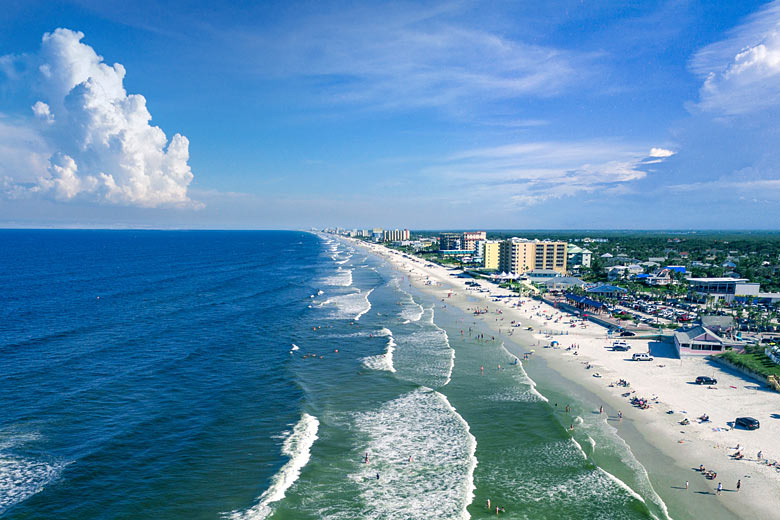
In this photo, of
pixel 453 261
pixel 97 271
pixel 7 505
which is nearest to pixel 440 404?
pixel 7 505

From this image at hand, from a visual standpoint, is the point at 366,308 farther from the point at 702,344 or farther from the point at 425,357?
the point at 702,344

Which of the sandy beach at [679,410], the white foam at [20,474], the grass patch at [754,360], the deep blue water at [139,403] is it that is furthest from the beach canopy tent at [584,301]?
the white foam at [20,474]

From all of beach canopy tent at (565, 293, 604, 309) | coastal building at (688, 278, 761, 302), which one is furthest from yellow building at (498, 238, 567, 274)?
beach canopy tent at (565, 293, 604, 309)

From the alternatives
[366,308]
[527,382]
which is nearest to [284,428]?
[527,382]

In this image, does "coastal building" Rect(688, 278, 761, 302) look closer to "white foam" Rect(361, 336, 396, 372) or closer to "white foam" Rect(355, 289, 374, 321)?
"white foam" Rect(355, 289, 374, 321)

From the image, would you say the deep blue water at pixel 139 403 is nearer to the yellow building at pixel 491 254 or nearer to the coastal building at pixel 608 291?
the coastal building at pixel 608 291
